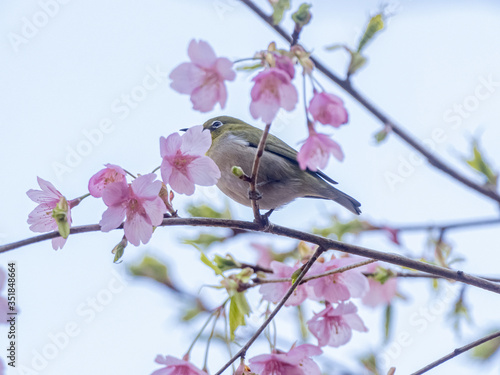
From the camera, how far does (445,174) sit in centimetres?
179

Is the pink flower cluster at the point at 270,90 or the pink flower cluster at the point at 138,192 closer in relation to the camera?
the pink flower cluster at the point at 270,90

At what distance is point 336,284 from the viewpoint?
2.31 m

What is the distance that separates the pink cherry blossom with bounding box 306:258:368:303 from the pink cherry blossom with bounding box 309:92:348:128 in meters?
0.77

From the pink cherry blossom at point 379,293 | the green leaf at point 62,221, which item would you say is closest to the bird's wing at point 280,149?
the pink cherry blossom at point 379,293

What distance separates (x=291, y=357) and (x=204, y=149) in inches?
30.7

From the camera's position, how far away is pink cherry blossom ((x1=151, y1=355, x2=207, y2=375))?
1.83 meters

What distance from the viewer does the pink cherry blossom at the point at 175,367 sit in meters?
1.83

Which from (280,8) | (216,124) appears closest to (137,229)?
(280,8)

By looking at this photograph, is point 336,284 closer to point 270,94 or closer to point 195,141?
point 195,141

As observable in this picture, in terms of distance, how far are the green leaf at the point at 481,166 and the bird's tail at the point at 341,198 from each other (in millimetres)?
1025

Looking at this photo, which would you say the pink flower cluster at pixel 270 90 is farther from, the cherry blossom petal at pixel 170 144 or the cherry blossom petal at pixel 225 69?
the cherry blossom petal at pixel 170 144

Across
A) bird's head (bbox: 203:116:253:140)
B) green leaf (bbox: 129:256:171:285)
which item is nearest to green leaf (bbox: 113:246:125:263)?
green leaf (bbox: 129:256:171:285)

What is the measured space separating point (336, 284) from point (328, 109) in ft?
2.84

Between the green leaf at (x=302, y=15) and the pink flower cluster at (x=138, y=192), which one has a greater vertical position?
the green leaf at (x=302, y=15)
